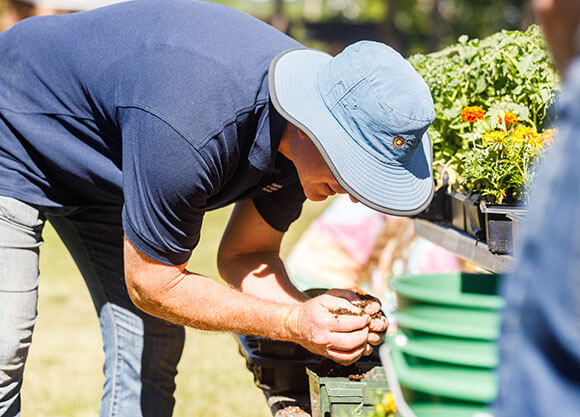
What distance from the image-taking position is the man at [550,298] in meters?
0.69

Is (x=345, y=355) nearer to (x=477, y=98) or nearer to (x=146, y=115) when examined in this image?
(x=146, y=115)

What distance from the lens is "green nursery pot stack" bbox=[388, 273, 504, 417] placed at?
1.51m

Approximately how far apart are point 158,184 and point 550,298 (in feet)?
3.62

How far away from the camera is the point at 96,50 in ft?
6.04

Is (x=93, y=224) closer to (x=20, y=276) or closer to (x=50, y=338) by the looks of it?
(x=20, y=276)

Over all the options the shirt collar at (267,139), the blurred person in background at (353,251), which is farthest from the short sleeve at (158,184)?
the blurred person in background at (353,251)

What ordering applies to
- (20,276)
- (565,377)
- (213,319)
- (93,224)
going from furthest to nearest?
(93,224)
(20,276)
(213,319)
(565,377)

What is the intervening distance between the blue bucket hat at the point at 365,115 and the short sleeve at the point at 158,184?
0.86 ft

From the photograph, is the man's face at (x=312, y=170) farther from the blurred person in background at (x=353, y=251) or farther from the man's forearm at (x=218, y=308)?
the blurred person in background at (x=353, y=251)

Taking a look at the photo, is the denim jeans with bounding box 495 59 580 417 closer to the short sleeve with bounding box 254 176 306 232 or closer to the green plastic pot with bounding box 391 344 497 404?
the green plastic pot with bounding box 391 344 497 404

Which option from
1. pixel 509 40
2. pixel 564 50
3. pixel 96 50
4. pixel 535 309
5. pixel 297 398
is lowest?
pixel 297 398

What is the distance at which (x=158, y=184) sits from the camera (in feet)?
5.37

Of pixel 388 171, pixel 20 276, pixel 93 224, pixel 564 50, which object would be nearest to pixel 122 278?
pixel 93 224

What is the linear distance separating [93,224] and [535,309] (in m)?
1.77
